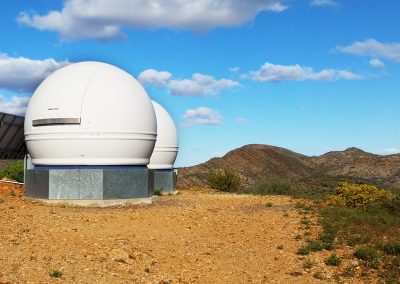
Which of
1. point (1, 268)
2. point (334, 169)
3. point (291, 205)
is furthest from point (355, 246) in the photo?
point (334, 169)

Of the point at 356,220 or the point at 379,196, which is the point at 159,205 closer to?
the point at 356,220

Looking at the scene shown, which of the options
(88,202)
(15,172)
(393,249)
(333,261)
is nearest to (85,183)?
(88,202)

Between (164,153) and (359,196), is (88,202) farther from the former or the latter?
(359,196)

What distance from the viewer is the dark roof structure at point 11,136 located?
24.8 meters

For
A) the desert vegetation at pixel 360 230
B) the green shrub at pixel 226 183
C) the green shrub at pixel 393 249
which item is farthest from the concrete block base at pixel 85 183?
the green shrub at pixel 226 183

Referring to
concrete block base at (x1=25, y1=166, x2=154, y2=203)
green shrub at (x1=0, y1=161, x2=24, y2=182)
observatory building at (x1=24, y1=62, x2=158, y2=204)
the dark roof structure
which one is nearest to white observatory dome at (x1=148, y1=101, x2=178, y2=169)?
the dark roof structure

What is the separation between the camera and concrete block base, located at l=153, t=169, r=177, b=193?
28141mm

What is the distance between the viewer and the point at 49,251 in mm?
11461

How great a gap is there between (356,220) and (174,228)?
610cm

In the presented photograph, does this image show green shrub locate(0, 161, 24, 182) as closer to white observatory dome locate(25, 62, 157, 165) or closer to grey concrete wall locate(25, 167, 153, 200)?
white observatory dome locate(25, 62, 157, 165)

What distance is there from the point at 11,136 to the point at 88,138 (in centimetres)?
817

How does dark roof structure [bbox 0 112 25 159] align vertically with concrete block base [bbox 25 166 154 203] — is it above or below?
above

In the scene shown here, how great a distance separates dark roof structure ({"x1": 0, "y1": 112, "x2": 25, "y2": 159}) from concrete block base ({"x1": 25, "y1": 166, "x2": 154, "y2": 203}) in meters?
5.41

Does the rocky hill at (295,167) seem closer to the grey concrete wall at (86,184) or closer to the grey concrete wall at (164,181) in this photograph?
the grey concrete wall at (164,181)
